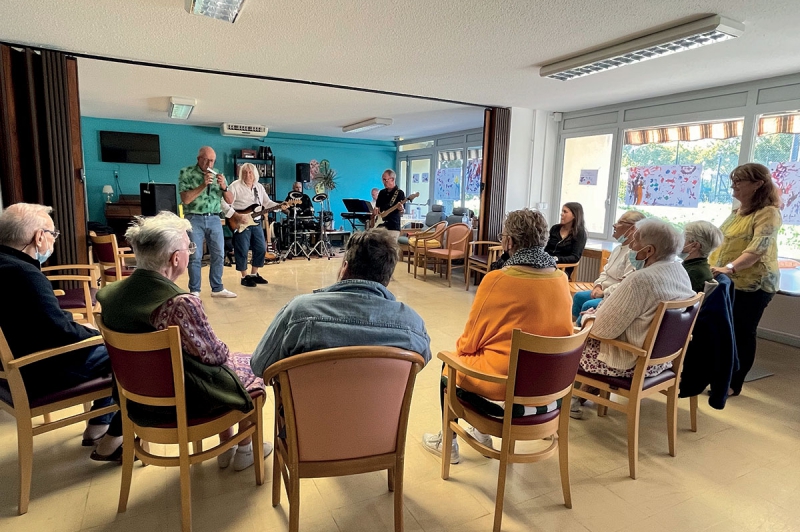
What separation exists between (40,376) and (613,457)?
8.41 ft

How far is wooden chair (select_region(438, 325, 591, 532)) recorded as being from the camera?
1615 millimetres

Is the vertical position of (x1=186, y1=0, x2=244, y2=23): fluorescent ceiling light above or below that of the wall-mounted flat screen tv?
above

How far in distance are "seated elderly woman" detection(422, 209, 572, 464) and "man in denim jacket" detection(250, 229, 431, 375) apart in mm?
407

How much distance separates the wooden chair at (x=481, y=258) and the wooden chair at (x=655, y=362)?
3273mm

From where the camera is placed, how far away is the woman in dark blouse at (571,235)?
13.9 feet

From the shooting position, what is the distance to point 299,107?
6559 millimetres

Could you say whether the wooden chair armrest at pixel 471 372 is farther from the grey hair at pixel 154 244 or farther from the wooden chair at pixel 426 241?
the wooden chair at pixel 426 241

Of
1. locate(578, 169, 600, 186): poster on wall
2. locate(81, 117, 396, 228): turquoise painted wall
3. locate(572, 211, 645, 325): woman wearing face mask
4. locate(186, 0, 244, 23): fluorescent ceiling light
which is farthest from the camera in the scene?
locate(81, 117, 396, 228): turquoise painted wall

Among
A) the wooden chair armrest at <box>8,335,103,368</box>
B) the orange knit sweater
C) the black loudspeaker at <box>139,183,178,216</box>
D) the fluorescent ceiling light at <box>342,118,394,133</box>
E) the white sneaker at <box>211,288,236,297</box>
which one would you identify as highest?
the fluorescent ceiling light at <box>342,118,394,133</box>

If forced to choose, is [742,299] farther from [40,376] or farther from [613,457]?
[40,376]

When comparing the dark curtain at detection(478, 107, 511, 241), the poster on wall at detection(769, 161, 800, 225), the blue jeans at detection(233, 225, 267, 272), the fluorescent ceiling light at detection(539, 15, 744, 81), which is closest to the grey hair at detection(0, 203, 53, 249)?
the blue jeans at detection(233, 225, 267, 272)

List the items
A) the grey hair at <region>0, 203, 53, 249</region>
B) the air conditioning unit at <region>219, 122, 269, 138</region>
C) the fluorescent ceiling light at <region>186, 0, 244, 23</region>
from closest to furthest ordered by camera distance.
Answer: the grey hair at <region>0, 203, 53, 249</region> → the fluorescent ceiling light at <region>186, 0, 244, 23</region> → the air conditioning unit at <region>219, 122, 269, 138</region>

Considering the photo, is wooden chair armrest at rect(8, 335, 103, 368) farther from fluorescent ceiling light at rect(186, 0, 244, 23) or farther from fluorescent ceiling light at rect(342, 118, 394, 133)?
fluorescent ceiling light at rect(342, 118, 394, 133)

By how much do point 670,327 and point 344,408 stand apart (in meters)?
1.55
